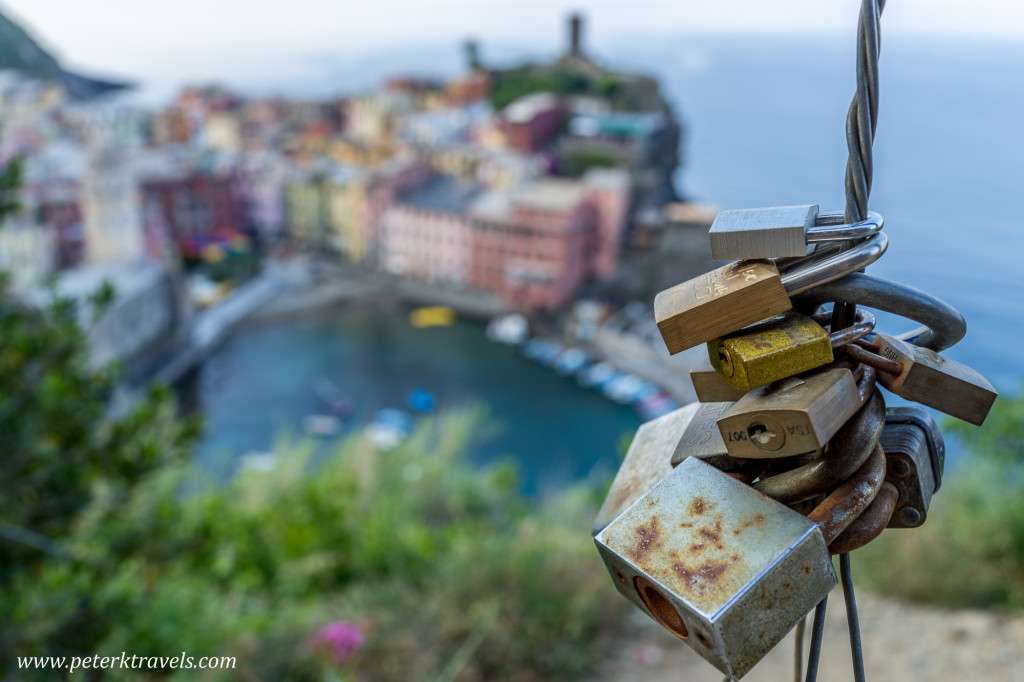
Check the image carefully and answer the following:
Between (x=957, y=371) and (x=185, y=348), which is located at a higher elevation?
(x=957, y=371)

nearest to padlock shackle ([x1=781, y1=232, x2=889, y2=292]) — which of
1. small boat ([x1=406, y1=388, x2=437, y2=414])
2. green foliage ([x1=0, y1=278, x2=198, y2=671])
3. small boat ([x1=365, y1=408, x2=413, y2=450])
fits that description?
green foliage ([x1=0, y1=278, x2=198, y2=671])

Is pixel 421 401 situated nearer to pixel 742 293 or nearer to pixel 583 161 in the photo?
pixel 583 161

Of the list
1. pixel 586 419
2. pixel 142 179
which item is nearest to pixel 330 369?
pixel 586 419

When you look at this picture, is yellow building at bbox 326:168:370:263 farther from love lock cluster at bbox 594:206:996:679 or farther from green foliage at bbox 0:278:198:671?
love lock cluster at bbox 594:206:996:679

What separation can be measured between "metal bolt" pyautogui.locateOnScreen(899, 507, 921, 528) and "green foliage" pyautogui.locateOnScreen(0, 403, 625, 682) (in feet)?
4.90

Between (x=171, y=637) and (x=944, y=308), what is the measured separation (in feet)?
5.76

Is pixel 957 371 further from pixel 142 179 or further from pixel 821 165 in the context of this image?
pixel 142 179

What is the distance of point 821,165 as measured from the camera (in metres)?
2.17

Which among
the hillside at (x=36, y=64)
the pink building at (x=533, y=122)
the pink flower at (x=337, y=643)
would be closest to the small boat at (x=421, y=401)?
the pink building at (x=533, y=122)

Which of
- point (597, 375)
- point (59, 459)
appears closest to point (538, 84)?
point (597, 375)

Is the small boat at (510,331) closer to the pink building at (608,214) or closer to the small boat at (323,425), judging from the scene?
the pink building at (608,214)

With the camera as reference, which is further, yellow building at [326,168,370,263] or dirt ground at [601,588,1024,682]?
yellow building at [326,168,370,263]

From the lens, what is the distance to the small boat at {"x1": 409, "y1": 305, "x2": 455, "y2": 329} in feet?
49.8

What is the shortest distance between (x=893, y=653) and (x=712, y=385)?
1883 millimetres
